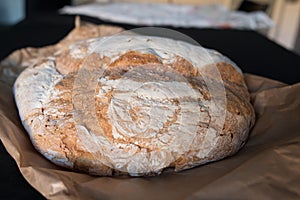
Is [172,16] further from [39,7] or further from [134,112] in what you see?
[134,112]

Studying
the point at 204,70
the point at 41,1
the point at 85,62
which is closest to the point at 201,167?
the point at 204,70

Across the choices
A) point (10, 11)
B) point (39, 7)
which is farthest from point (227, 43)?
point (10, 11)

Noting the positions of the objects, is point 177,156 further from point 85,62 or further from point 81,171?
point 85,62

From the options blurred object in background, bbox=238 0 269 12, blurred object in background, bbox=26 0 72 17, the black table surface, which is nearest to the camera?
the black table surface

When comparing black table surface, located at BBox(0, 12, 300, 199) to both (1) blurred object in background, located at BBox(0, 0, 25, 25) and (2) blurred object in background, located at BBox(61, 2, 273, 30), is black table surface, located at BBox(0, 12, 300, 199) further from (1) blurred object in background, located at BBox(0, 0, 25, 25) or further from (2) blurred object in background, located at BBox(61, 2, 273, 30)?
(1) blurred object in background, located at BBox(0, 0, 25, 25)

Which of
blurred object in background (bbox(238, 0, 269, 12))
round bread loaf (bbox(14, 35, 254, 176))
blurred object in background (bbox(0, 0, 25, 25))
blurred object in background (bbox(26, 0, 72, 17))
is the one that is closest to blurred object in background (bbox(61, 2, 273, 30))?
blurred object in background (bbox(26, 0, 72, 17))

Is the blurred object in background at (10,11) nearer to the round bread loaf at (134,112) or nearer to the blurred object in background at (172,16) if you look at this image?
the blurred object in background at (172,16)
